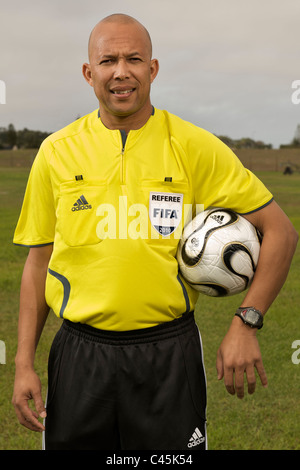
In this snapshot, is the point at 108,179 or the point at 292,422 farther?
the point at 292,422

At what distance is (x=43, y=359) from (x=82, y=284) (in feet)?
11.9

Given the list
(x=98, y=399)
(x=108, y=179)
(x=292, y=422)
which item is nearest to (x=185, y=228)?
(x=108, y=179)

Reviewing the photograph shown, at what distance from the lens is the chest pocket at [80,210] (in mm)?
2430

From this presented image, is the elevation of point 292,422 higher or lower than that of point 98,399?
lower

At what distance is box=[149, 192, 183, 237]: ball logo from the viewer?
7.91ft

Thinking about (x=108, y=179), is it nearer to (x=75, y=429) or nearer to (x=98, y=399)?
(x=98, y=399)

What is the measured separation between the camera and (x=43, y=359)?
577 cm

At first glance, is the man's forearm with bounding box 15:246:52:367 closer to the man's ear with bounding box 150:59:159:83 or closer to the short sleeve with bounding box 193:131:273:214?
the short sleeve with bounding box 193:131:273:214

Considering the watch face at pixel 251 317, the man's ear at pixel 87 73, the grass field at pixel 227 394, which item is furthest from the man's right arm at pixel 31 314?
the grass field at pixel 227 394

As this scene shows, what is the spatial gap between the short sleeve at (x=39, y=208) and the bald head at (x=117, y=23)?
1.75 ft

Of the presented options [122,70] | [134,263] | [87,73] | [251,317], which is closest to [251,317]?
[251,317]

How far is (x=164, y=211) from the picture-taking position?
7.97 feet

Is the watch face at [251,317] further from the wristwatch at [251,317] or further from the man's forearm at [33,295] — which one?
the man's forearm at [33,295]

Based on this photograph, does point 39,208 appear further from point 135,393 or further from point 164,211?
point 135,393
